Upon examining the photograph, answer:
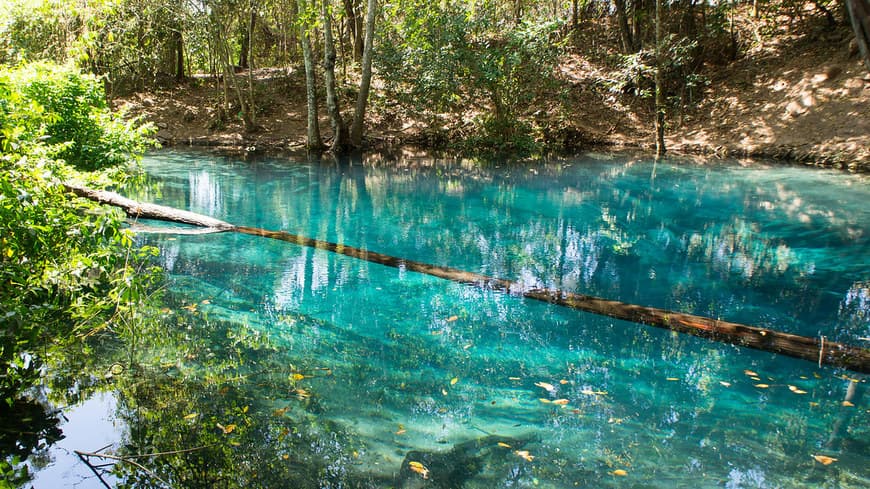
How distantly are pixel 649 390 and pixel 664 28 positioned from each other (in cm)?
2357

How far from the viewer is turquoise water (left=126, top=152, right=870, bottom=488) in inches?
144

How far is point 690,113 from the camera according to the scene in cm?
2191

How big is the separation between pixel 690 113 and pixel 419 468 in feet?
71.7

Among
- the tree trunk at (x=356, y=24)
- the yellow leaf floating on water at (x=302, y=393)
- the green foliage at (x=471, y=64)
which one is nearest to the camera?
the yellow leaf floating on water at (x=302, y=393)

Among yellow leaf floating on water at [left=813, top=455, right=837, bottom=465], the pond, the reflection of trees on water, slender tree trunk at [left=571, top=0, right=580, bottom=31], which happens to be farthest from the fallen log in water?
slender tree trunk at [left=571, top=0, right=580, bottom=31]

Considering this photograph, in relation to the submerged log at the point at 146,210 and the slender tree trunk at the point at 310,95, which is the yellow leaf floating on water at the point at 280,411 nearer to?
the submerged log at the point at 146,210

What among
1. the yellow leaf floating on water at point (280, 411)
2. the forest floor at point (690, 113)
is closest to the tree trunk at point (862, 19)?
the forest floor at point (690, 113)

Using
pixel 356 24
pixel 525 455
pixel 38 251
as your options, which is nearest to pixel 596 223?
pixel 525 455

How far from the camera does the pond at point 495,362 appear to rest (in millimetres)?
3572

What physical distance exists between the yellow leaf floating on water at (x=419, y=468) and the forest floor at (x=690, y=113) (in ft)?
56.3

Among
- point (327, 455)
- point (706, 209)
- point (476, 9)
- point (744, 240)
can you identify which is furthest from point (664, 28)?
point (327, 455)

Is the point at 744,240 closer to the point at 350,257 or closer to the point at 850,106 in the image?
the point at 350,257

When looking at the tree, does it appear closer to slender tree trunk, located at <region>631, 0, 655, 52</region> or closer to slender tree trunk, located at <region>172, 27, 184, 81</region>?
slender tree trunk, located at <region>172, 27, 184, 81</region>

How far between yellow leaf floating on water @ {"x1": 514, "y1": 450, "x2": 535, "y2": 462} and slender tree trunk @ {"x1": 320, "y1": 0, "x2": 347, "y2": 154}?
52.1 ft
